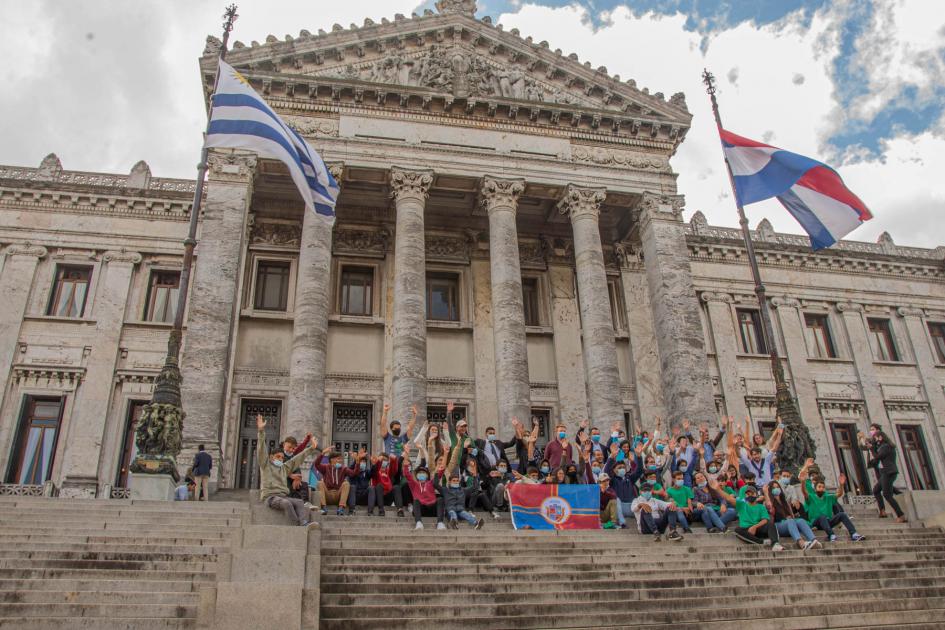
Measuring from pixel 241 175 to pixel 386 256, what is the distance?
5.78 meters

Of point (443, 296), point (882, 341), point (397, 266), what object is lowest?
point (882, 341)

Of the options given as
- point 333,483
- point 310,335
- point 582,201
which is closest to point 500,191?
point 582,201

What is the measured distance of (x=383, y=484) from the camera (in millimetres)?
14039

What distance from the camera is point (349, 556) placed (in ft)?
34.9

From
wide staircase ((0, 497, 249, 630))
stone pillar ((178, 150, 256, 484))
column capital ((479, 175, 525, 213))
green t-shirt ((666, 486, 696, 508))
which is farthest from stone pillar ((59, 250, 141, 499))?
green t-shirt ((666, 486, 696, 508))

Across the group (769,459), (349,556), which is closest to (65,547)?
(349,556)

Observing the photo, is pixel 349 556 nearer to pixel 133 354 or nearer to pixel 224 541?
pixel 224 541

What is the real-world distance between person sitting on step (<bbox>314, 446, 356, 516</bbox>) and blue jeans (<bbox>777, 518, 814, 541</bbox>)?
26.3 feet

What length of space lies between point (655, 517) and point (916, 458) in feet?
70.0

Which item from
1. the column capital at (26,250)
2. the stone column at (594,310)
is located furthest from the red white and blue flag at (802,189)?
the column capital at (26,250)

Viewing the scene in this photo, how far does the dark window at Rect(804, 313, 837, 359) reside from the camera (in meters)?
29.9

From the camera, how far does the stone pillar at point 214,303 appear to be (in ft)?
58.2

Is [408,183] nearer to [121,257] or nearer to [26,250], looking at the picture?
[121,257]

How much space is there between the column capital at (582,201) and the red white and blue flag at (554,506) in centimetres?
1171
